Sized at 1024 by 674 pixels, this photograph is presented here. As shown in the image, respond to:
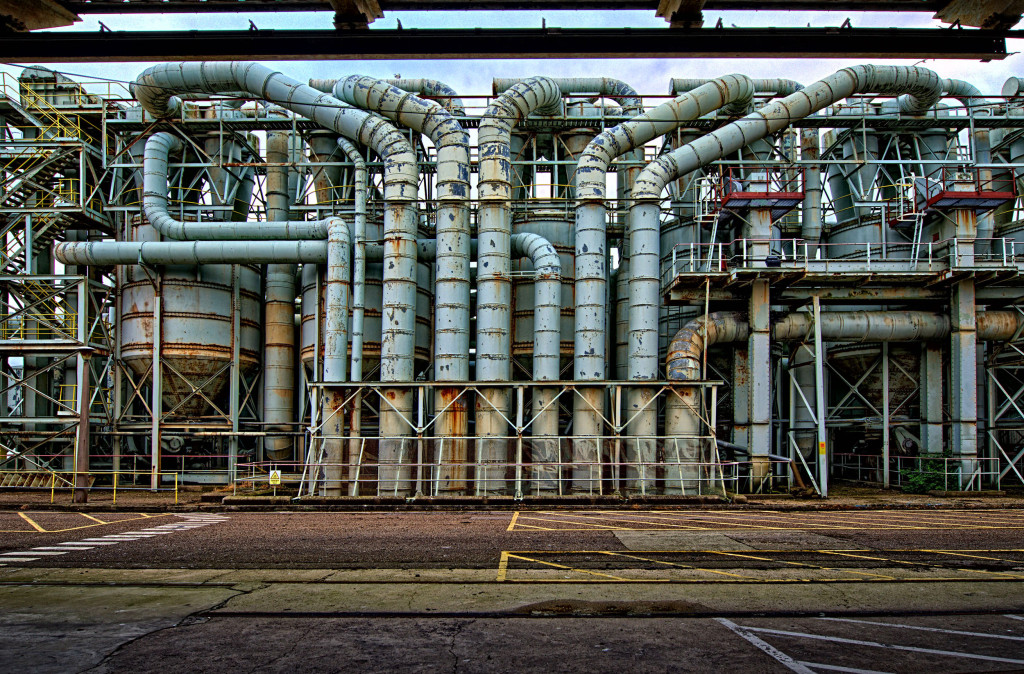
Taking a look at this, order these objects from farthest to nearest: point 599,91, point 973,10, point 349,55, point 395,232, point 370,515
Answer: point 599,91 < point 395,232 < point 370,515 < point 349,55 < point 973,10

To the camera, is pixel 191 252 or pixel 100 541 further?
pixel 191 252

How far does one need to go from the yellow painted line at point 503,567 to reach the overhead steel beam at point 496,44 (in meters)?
7.76

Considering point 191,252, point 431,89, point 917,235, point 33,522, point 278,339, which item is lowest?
point 33,522

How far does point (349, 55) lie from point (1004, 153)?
3659cm

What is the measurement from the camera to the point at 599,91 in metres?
31.8

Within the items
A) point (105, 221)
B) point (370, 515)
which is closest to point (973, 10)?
point (370, 515)

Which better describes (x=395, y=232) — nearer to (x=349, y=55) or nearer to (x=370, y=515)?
(x=370, y=515)

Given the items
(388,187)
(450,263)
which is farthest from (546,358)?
(388,187)

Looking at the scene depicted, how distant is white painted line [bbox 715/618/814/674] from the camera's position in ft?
22.5

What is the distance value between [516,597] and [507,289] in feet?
51.9

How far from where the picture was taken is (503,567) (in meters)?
11.9

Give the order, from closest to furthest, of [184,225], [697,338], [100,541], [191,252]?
[100,541]
[697,338]
[191,252]
[184,225]

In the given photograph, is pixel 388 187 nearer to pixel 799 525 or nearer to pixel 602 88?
pixel 602 88

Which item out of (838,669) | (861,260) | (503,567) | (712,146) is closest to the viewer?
(838,669)
